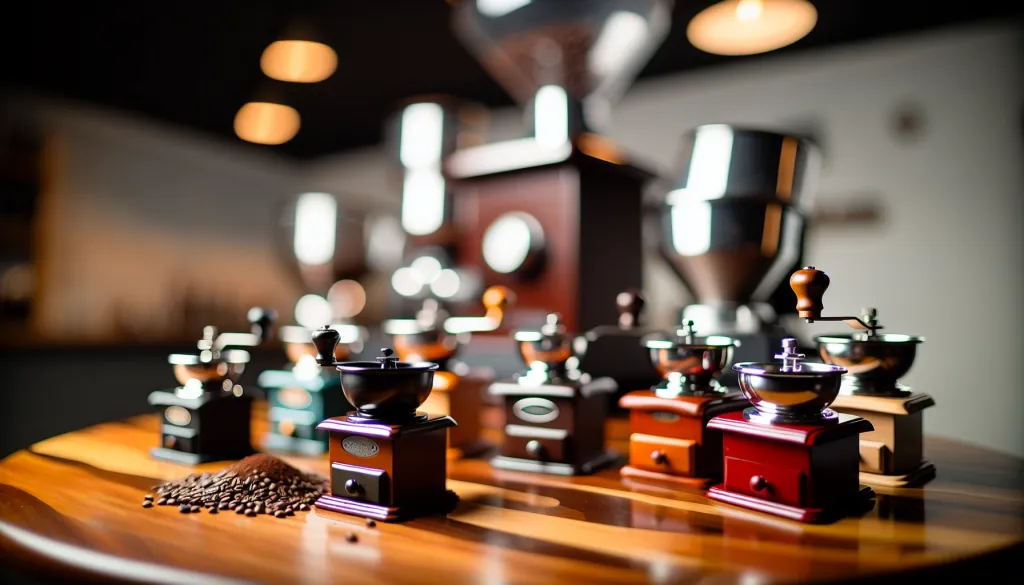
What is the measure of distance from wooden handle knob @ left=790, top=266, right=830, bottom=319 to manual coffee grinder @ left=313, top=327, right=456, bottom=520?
63cm

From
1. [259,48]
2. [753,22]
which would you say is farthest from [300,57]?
[753,22]

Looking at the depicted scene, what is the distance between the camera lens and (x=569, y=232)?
1.89 metres

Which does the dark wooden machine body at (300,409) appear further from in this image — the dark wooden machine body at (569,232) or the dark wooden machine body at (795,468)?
the dark wooden machine body at (795,468)

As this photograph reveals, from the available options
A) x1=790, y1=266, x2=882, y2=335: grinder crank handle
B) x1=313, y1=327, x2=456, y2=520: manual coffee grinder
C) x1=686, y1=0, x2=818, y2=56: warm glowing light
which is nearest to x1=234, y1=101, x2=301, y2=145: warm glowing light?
x1=686, y1=0, x2=818, y2=56: warm glowing light

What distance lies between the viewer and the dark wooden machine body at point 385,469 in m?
1.06

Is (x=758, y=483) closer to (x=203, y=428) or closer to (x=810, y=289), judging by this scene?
(x=810, y=289)

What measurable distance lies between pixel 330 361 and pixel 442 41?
9.65 feet

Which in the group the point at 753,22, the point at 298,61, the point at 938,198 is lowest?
the point at 938,198

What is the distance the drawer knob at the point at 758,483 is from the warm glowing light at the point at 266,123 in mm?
4544

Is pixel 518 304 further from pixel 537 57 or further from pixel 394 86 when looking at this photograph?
pixel 394 86

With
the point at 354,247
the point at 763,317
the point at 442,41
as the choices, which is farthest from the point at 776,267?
the point at 442,41

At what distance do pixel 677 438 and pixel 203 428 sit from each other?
3.37 ft

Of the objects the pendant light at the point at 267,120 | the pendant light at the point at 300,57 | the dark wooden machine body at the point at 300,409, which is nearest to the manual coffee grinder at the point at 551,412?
the dark wooden machine body at the point at 300,409

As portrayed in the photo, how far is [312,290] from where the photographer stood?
8.01 feet
